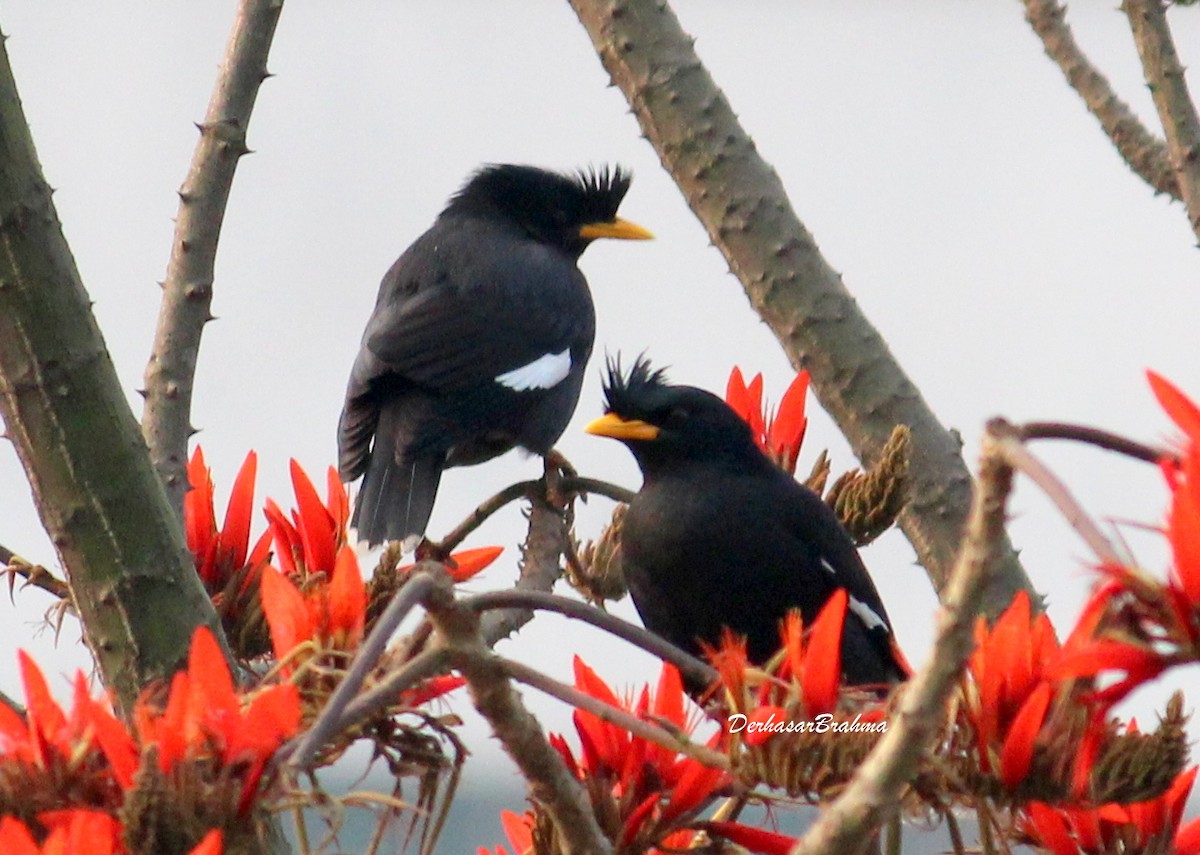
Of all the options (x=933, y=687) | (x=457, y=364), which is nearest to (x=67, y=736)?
(x=933, y=687)

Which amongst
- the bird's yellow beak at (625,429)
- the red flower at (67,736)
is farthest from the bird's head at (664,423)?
the red flower at (67,736)

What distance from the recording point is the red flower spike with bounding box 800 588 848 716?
1393 millimetres

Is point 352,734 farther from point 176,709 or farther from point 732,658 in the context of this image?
point 732,658

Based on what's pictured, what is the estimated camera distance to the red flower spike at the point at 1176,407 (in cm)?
116

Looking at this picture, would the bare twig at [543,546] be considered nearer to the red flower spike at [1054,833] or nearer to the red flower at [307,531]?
the red flower at [307,531]

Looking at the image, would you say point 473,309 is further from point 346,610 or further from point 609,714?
point 609,714

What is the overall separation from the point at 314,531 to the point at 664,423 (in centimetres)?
125

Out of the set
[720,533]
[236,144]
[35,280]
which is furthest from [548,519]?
[35,280]

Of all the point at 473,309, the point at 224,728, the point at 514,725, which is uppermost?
the point at 473,309

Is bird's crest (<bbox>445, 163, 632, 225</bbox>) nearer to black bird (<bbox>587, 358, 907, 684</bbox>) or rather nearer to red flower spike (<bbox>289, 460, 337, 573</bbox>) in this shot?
black bird (<bbox>587, 358, 907, 684</bbox>)

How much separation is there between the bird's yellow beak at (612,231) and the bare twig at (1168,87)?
6.67 feet

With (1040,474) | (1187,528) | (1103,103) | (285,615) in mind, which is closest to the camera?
(1040,474)

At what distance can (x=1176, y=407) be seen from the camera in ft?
3.82

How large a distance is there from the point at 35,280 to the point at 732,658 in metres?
0.80
